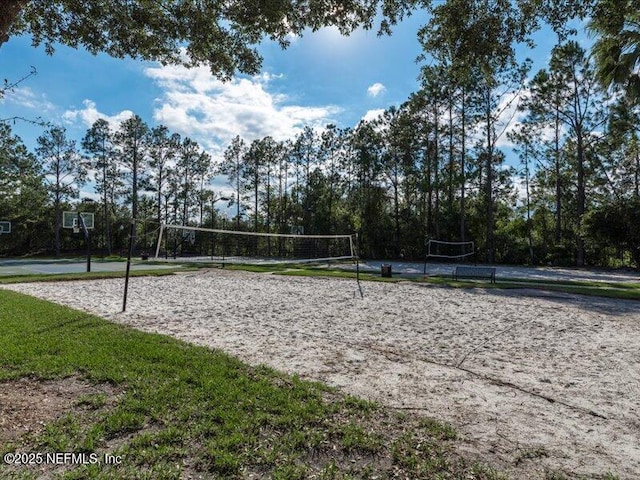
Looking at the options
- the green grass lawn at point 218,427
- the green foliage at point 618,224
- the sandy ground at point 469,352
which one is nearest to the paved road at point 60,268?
the sandy ground at point 469,352

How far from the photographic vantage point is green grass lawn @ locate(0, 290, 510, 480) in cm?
259

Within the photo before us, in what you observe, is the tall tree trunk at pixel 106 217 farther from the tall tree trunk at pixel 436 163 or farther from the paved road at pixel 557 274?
the tall tree trunk at pixel 436 163

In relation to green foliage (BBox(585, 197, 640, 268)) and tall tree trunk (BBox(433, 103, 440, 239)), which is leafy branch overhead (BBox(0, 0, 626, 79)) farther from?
tall tree trunk (BBox(433, 103, 440, 239))

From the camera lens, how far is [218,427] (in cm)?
307

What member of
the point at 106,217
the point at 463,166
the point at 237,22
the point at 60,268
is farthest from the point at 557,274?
the point at 106,217

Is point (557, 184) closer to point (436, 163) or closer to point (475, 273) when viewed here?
point (436, 163)

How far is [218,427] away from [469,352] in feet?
12.9

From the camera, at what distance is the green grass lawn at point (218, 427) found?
2.59 m

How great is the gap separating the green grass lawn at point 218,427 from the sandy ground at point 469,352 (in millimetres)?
417

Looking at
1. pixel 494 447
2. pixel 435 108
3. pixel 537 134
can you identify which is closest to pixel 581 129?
pixel 537 134

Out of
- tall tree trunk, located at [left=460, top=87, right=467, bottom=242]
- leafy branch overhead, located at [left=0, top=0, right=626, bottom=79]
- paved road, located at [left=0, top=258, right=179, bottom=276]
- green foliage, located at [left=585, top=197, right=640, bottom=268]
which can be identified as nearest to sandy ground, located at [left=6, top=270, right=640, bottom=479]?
leafy branch overhead, located at [left=0, top=0, right=626, bottom=79]

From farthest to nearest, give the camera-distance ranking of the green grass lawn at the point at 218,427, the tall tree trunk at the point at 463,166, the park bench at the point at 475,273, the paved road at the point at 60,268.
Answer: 1. the tall tree trunk at the point at 463,166
2. the paved road at the point at 60,268
3. the park bench at the point at 475,273
4. the green grass lawn at the point at 218,427

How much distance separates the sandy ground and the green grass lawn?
0.42 m

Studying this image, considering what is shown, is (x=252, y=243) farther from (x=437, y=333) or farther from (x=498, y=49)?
(x=498, y=49)
